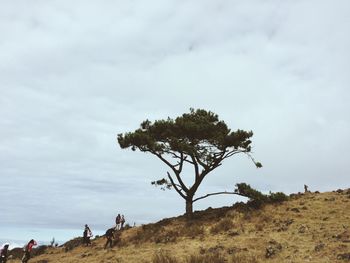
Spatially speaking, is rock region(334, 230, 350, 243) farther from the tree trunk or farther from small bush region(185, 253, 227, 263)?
the tree trunk

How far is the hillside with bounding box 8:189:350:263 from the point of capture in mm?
19219

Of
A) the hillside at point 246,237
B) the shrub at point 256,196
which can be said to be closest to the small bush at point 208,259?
the hillside at point 246,237

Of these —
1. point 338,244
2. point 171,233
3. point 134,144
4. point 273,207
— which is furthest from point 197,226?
point 338,244

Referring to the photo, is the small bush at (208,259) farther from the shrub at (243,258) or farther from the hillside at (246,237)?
the shrub at (243,258)

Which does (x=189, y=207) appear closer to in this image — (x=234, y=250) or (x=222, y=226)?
(x=222, y=226)

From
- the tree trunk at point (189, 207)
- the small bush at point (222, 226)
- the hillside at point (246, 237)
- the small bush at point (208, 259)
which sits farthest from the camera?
the tree trunk at point (189, 207)

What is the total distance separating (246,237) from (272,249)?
411 centimetres

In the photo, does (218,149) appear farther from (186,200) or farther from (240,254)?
(240,254)

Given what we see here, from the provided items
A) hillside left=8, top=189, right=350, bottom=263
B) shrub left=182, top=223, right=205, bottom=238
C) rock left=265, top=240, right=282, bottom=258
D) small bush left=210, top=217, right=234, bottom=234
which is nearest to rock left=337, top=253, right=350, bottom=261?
hillside left=8, top=189, right=350, bottom=263

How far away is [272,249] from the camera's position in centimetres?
1969

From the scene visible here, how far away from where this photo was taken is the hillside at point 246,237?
1922cm

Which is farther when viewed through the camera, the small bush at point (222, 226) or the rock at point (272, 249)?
the small bush at point (222, 226)

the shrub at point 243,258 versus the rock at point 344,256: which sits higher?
the shrub at point 243,258

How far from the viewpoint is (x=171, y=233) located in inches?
1077
